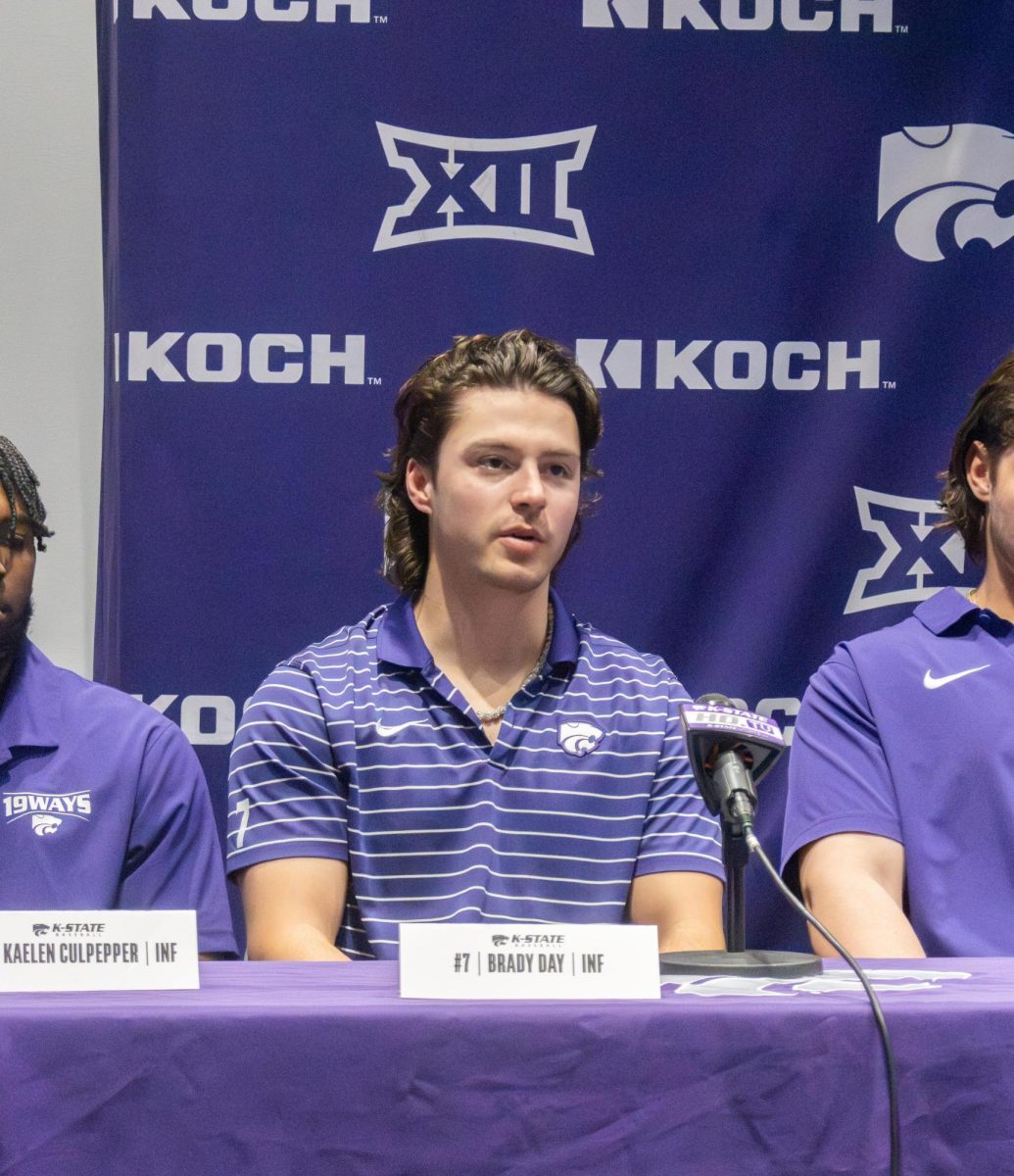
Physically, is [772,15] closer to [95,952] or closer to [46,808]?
[46,808]

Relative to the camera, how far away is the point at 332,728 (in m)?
1.84

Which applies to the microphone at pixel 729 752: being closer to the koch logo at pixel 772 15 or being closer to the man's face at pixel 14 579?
the man's face at pixel 14 579

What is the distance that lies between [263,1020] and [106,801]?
2.89 feet

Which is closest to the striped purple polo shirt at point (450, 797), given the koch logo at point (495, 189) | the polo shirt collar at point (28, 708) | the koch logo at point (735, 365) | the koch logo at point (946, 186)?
the polo shirt collar at point (28, 708)

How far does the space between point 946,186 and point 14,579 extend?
1532 mm

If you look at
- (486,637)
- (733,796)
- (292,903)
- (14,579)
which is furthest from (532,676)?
(733,796)

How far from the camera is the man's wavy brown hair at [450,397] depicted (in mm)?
1981

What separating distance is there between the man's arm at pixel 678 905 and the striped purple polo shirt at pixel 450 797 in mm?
13

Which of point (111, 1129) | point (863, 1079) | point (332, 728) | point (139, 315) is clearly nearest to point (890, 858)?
point (332, 728)

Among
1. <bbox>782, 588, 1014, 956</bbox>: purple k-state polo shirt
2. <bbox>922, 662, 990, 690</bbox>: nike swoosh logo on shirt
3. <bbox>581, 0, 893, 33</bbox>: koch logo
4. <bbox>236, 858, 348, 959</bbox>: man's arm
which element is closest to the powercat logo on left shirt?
<bbox>236, 858, 348, 959</bbox>: man's arm

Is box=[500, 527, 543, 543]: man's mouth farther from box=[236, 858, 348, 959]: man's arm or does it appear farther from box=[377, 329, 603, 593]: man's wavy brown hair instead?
box=[236, 858, 348, 959]: man's arm

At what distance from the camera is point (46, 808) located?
183cm

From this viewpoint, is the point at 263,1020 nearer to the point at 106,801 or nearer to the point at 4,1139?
the point at 4,1139

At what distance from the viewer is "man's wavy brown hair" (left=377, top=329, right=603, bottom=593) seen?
198cm
